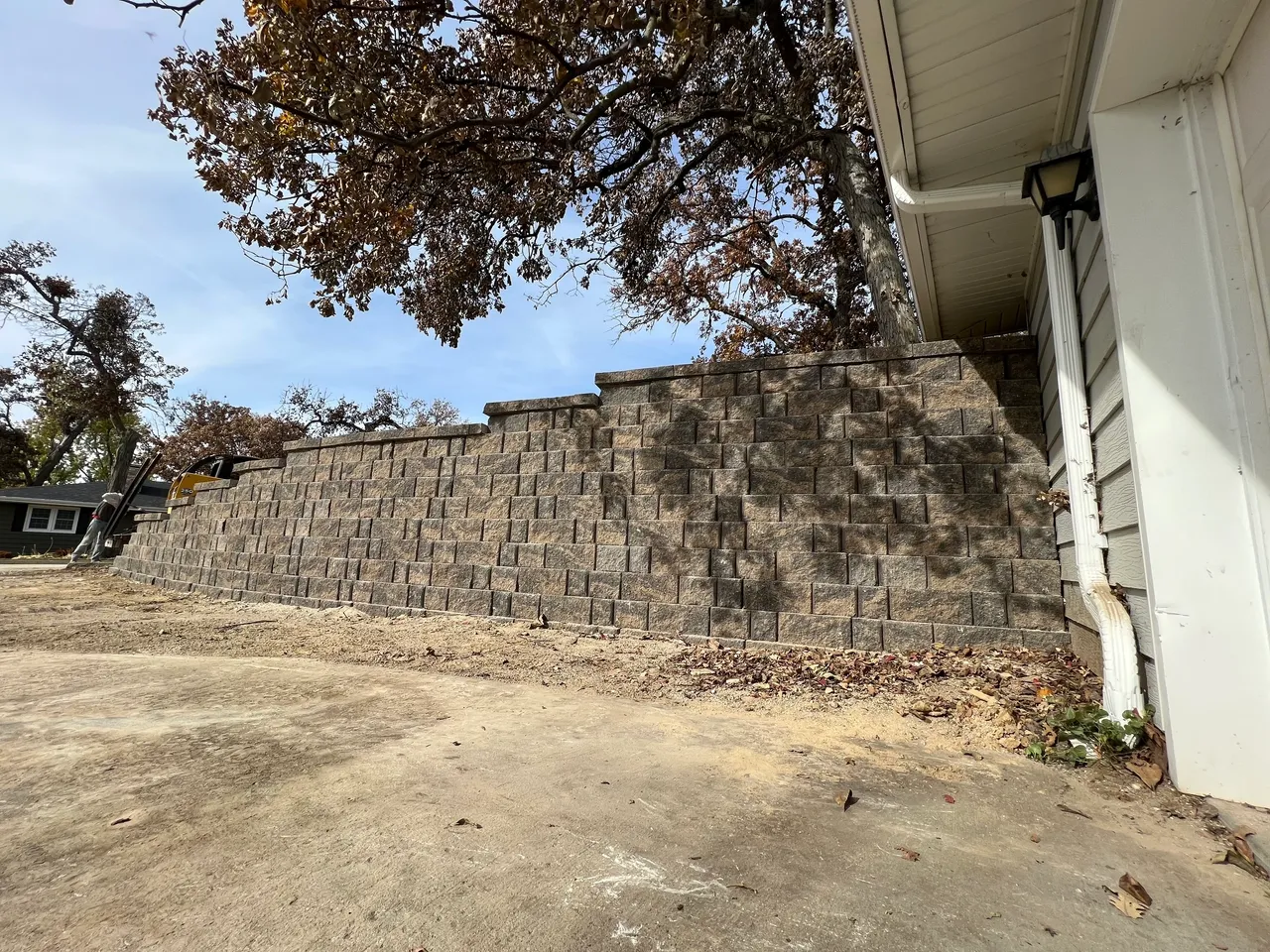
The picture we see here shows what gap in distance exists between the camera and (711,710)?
332 centimetres

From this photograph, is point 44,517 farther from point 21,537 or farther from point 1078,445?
point 1078,445

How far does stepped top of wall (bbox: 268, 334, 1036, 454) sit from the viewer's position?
4.29 m

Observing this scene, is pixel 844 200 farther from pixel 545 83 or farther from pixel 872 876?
pixel 872 876

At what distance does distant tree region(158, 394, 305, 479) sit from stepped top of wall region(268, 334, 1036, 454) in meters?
24.2

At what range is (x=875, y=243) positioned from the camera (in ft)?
20.5

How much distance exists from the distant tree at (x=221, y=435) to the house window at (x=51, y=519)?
4.12 m

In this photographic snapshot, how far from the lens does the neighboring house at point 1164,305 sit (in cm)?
192

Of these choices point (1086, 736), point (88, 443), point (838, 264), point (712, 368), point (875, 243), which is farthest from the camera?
point (88, 443)

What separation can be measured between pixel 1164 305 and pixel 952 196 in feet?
5.06

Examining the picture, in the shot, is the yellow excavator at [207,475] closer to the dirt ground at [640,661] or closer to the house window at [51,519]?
the dirt ground at [640,661]

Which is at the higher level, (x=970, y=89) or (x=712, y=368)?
(x=970, y=89)

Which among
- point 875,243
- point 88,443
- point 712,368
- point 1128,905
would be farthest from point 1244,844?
point 88,443

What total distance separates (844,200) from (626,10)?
332cm

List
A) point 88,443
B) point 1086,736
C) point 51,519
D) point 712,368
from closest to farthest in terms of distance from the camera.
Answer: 1. point 1086,736
2. point 712,368
3. point 51,519
4. point 88,443
